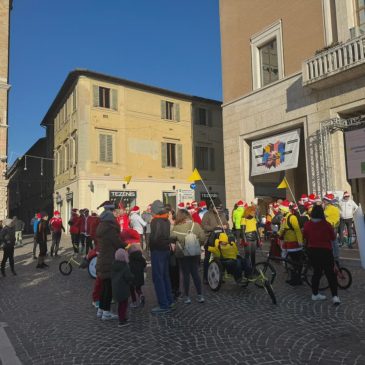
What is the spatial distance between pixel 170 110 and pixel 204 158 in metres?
4.86

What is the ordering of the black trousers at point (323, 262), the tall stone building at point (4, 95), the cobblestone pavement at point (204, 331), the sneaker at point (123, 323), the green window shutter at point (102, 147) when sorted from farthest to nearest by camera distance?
the tall stone building at point (4, 95)
the green window shutter at point (102, 147)
the black trousers at point (323, 262)
the sneaker at point (123, 323)
the cobblestone pavement at point (204, 331)

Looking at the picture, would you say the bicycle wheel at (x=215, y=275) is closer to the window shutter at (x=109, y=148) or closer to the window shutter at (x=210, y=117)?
the window shutter at (x=109, y=148)

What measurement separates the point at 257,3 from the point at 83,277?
592 inches

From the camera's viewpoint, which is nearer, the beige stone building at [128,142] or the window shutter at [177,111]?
the beige stone building at [128,142]

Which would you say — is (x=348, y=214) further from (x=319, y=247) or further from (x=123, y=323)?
(x=123, y=323)

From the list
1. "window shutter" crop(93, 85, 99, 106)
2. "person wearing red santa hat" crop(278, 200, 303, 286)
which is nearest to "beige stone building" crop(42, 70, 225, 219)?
"window shutter" crop(93, 85, 99, 106)

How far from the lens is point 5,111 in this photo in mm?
28922

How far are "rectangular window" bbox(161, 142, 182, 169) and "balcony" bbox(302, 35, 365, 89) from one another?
16.5 m

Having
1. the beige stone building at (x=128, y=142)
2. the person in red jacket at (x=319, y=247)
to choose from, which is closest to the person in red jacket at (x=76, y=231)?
the person in red jacket at (x=319, y=247)

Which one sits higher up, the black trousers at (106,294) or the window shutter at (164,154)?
the window shutter at (164,154)

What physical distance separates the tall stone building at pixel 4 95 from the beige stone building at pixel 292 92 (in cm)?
1720

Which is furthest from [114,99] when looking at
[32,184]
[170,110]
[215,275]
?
[215,275]

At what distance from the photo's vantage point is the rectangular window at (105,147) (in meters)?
27.4

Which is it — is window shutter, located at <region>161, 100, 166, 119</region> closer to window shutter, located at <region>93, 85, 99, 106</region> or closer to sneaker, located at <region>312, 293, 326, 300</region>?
window shutter, located at <region>93, 85, 99, 106</region>
